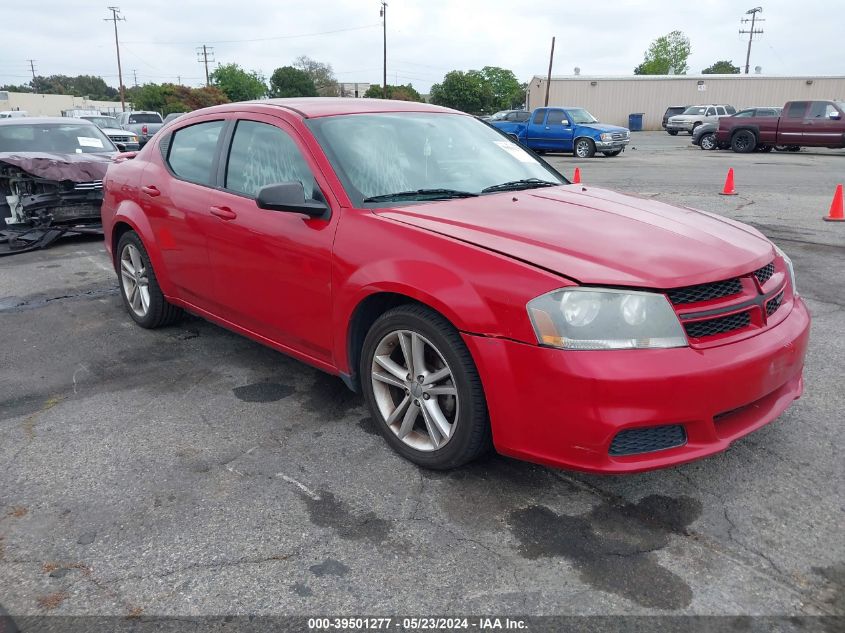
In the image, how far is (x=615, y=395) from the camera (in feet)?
8.00

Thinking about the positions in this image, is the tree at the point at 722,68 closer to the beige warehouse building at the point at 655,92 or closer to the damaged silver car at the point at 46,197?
the beige warehouse building at the point at 655,92

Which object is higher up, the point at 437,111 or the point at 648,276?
the point at 437,111

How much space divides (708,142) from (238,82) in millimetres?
88628

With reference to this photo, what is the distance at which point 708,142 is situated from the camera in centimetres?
2748

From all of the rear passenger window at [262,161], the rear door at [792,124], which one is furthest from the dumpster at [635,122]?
the rear passenger window at [262,161]

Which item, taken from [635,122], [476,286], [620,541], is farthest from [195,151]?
[635,122]

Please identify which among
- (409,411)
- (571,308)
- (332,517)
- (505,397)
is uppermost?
(571,308)

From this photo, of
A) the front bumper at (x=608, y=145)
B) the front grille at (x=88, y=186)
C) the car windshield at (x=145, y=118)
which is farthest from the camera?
the car windshield at (x=145, y=118)

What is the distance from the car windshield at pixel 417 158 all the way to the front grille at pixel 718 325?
145 centimetres

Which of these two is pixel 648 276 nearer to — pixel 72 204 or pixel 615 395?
pixel 615 395

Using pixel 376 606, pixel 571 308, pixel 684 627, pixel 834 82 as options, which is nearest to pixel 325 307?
pixel 571 308

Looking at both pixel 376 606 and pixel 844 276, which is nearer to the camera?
pixel 376 606

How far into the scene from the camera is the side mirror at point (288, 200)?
10.6ft

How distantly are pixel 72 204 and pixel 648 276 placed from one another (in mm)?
8003
